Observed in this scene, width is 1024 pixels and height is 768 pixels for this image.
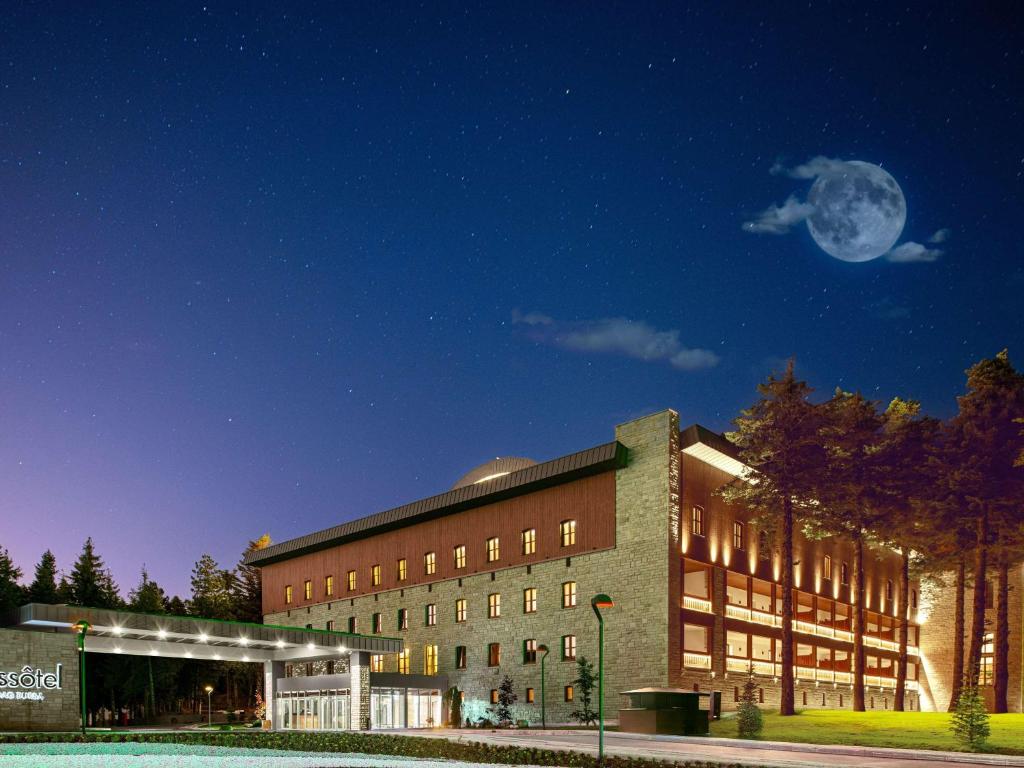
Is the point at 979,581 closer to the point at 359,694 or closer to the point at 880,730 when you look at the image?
the point at 880,730

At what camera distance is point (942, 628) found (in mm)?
69188

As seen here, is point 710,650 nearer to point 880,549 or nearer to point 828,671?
point 828,671

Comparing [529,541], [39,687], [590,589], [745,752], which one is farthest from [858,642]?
[39,687]

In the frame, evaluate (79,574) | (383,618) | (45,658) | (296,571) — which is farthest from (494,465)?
(79,574)

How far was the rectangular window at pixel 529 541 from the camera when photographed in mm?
51125

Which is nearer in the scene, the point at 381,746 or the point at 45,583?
the point at 381,746

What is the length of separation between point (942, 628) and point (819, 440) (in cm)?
3157

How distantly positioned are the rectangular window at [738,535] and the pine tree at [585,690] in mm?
9487

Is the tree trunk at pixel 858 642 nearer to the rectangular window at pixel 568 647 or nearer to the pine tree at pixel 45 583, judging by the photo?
the rectangular window at pixel 568 647

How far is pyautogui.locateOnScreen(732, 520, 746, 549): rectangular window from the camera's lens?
49.0 meters

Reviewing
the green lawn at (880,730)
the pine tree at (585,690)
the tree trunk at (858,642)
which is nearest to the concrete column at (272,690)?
the pine tree at (585,690)

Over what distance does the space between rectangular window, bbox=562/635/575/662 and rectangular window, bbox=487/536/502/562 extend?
22.4ft

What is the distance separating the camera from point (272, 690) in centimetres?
5731

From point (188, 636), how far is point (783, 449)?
29171 mm
